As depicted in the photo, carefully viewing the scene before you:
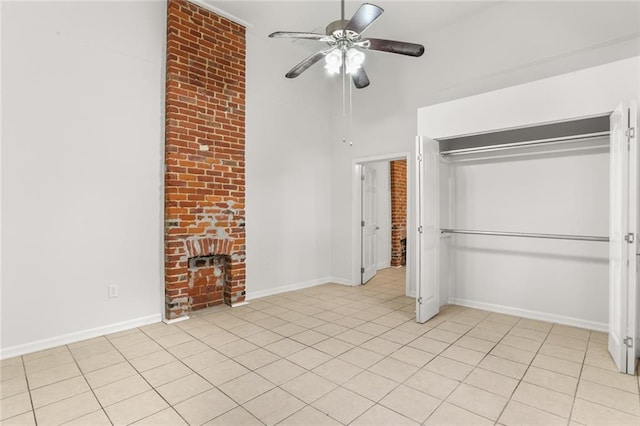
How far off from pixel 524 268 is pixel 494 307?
24.4 inches

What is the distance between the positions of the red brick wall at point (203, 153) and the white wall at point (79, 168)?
0.18m

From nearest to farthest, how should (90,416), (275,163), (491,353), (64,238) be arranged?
(90,416) < (491,353) < (64,238) < (275,163)

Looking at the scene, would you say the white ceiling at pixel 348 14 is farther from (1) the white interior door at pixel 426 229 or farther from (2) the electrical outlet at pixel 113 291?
(2) the electrical outlet at pixel 113 291

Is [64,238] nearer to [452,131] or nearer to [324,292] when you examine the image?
[324,292]

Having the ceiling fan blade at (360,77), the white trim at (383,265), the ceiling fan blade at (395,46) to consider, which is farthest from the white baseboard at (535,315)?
the ceiling fan blade at (395,46)

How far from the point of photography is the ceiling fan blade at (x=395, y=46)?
2602 mm

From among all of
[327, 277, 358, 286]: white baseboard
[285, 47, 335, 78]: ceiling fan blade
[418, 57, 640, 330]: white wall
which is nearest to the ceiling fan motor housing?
[285, 47, 335, 78]: ceiling fan blade

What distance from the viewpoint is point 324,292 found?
5117 mm

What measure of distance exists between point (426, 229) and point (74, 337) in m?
3.79

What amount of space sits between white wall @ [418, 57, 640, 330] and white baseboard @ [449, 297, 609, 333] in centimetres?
1

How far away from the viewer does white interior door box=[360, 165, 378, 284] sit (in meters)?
5.71

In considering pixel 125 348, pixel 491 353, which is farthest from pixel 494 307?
pixel 125 348

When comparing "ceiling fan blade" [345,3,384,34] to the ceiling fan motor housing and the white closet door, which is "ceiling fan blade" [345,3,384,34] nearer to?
the ceiling fan motor housing

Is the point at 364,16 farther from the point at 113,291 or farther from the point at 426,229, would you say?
the point at 113,291
